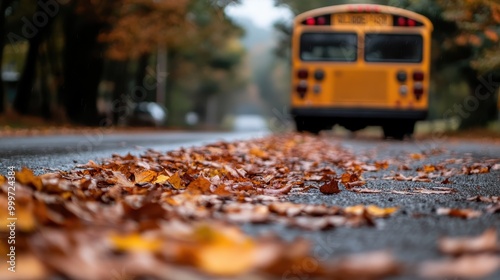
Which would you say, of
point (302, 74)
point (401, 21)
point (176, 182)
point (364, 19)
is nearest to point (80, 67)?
point (302, 74)

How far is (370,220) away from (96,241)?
1.29 meters

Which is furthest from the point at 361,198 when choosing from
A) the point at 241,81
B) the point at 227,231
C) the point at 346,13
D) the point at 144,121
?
the point at 241,81

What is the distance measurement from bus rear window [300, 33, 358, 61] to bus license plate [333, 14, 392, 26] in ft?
0.89

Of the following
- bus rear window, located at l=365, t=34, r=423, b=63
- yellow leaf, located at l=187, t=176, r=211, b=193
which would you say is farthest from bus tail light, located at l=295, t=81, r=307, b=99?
yellow leaf, located at l=187, t=176, r=211, b=193

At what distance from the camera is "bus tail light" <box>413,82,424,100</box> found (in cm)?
1518

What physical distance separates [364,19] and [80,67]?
15264mm

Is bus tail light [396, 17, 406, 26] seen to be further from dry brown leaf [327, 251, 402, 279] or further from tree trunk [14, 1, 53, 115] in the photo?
tree trunk [14, 1, 53, 115]

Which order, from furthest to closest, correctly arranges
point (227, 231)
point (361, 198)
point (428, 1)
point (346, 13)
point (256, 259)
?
point (428, 1) < point (346, 13) < point (361, 198) < point (227, 231) < point (256, 259)

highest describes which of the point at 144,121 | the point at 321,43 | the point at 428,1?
the point at 428,1

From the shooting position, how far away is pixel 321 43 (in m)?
15.5

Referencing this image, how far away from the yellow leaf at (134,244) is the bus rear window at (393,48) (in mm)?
13515

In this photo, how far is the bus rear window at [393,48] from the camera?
50.0ft

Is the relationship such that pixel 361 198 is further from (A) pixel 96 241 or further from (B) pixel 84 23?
(B) pixel 84 23

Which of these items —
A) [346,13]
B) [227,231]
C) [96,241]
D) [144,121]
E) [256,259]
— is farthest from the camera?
[144,121]
